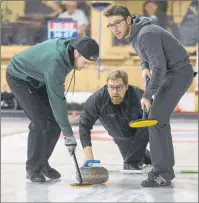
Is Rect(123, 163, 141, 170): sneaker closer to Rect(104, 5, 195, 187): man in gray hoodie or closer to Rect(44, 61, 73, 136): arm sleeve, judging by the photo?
Rect(104, 5, 195, 187): man in gray hoodie

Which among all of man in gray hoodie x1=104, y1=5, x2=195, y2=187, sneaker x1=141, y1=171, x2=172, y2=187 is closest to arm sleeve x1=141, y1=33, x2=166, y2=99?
man in gray hoodie x1=104, y1=5, x2=195, y2=187

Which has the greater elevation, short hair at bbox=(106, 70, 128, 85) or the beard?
short hair at bbox=(106, 70, 128, 85)

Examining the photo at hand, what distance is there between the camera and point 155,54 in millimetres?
2213

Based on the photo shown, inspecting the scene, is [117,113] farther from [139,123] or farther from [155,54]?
[139,123]

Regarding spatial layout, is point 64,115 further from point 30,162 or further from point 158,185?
point 158,185

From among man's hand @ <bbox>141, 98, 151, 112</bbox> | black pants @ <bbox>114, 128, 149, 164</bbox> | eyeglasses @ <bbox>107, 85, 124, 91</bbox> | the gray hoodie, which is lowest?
black pants @ <bbox>114, 128, 149, 164</bbox>

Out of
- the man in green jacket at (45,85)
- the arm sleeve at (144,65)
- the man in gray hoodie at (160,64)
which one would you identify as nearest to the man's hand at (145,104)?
the man in gray hoodie at (160,64)

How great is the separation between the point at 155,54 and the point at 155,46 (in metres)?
0.06

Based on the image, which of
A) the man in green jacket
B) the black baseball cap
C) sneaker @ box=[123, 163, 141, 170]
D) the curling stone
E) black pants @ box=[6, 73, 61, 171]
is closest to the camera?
the black baseball cap

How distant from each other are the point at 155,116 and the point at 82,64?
66 centimetres

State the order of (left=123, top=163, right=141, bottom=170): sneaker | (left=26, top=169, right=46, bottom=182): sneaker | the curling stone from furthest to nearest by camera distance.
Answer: (left=123, top=163, right=141, bottom=170): sneaker, (left=26, top=169, right=46, bottom=182): sneaker, the curling stone

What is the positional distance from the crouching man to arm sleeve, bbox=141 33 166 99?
4.1 inches

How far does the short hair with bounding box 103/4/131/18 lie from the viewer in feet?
6.15

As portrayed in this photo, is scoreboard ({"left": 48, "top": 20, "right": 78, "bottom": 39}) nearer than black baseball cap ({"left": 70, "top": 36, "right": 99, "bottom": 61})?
No
